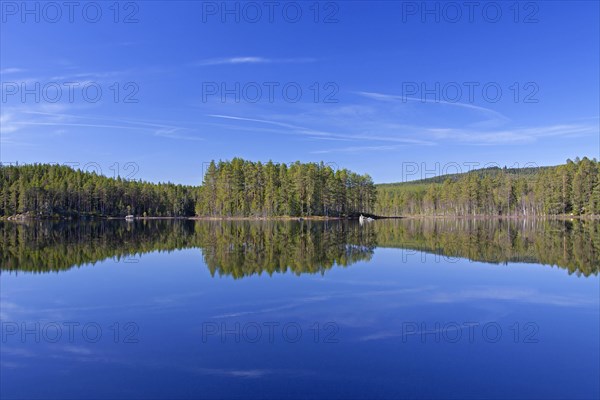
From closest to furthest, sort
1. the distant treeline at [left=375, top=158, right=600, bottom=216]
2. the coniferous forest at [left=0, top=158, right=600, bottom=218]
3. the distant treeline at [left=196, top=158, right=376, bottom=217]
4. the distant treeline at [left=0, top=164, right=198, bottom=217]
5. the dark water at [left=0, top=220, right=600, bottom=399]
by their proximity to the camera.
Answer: the dark water at [left=0, top=220, right=600, bottom=399] < the distant treeline at [left=196, top=158, right=376, bottom=217] < the coniferous forest at [left=0, top=158, right=600, bottom=218] < the distant treeline at [left=375, top=158, right=600, bottom=216] < the distant treeline at [left=0, top=164, right=198, bottom=217]

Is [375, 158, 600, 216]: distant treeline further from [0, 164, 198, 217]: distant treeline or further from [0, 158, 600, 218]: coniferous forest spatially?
[0, 164, 198, 217]: distant treeline

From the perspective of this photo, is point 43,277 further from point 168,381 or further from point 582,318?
point 582,318

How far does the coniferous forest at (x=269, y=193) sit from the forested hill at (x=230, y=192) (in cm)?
26

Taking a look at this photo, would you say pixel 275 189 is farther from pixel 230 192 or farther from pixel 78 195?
pixel 78 195

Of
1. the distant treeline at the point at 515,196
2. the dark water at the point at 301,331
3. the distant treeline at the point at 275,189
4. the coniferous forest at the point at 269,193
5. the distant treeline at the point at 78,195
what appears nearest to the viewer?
the dark water at the point at 301,331

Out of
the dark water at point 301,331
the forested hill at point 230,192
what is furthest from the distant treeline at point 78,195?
the dark water at point 301,331

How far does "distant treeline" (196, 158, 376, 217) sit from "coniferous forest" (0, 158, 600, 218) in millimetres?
265

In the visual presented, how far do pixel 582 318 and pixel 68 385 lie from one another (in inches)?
526

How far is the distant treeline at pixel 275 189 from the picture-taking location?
11412 centimetres

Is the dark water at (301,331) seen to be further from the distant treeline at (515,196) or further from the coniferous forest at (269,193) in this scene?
the distant treeline at (515,196)

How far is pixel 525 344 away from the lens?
10.4m

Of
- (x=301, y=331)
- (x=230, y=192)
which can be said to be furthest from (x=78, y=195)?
(x=301, y=331)

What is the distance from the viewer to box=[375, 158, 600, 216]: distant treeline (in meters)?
119

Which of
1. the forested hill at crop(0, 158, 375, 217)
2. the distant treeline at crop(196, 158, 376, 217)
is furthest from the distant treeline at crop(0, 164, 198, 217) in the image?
the distant treeline at crop(196, 158, 376, 217)
